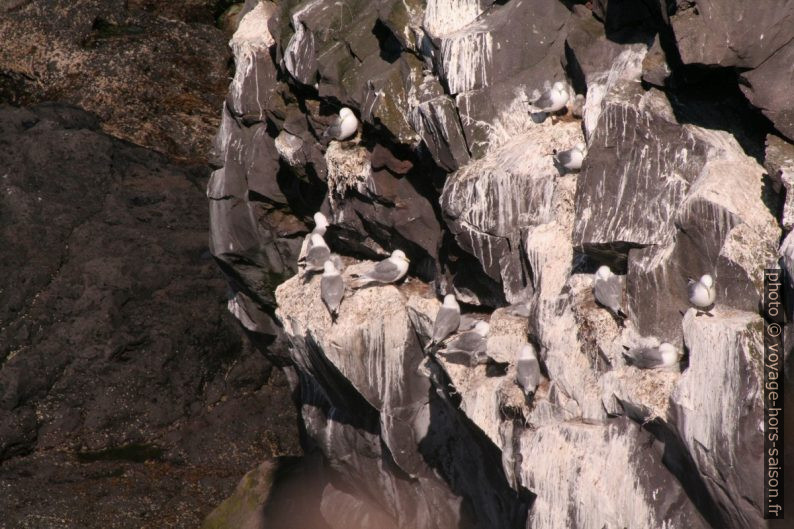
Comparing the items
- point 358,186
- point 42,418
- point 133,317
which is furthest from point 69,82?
point 358,186

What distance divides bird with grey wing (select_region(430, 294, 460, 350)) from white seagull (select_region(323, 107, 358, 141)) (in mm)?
2611

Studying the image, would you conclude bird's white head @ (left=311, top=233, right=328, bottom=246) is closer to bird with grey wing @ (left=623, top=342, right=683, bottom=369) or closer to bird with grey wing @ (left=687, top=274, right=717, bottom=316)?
bird with grey wing @ (left=623, top=342, right=683, bottom=369)

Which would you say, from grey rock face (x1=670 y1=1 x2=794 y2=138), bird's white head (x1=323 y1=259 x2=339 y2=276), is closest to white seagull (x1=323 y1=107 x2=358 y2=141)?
bird's white head (x1=323 y1=259 x2=339 y2=276)

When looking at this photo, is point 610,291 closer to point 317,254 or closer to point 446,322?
point 446,322

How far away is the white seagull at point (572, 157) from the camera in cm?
972

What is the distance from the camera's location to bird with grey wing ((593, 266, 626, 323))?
355 inches

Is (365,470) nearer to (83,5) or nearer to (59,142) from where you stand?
(59,142)

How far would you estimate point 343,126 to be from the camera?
1225 centimetres

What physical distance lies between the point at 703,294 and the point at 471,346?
293 centimetres

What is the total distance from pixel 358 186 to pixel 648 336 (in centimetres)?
464

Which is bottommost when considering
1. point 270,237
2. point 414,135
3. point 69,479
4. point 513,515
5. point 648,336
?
point 69,479

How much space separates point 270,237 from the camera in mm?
15086

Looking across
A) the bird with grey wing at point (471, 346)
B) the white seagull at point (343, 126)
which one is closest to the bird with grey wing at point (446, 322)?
the bird with grey wing at point (471, 346)

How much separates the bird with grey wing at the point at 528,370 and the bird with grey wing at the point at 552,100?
2.37 m
